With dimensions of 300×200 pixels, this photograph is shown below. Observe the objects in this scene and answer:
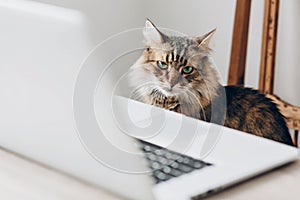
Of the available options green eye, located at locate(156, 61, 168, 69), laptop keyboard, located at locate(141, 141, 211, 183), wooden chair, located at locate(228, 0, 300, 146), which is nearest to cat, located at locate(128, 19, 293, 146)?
green eye, located at locate(156, 61, 168, 69)

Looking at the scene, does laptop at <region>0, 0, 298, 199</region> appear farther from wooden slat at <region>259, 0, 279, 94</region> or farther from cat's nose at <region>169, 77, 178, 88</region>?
wooden slat at <region>259, 0, 279, 94</region>

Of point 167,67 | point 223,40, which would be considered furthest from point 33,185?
point 223,40

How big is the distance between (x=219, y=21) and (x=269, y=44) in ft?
1.56

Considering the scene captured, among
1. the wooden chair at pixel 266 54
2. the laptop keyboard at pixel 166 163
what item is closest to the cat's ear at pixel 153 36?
the laptop keyboard at pixel 166 163

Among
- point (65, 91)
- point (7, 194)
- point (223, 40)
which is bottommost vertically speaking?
point (7, 194)

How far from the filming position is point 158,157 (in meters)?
0.64

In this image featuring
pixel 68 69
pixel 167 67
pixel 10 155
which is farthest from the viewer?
pixel 167 67

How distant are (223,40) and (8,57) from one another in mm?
1575

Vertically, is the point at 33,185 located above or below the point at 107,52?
below

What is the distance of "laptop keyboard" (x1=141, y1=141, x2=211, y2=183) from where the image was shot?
0.59 meters

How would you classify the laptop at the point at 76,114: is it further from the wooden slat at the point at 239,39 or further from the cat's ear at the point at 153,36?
the wooden slat at the point at 239,39

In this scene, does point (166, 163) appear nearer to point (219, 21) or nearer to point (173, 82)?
point (173, 82)

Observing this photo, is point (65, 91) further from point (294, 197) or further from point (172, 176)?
point (294, 197)

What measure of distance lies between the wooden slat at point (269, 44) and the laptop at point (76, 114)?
1.02 m
